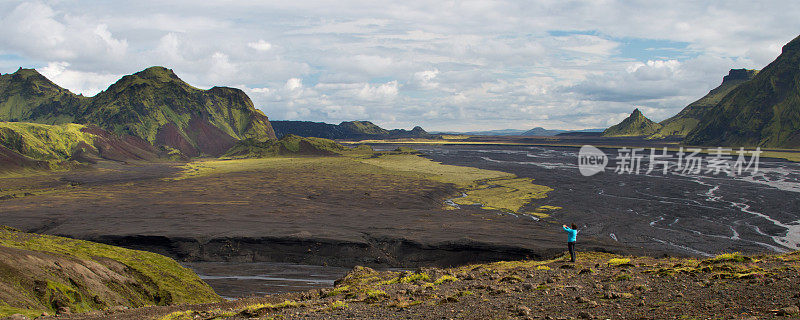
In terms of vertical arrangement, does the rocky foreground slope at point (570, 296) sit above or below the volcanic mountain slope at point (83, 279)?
above

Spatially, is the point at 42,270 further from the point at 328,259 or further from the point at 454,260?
the point at 454,260

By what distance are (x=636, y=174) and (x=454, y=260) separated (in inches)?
2958

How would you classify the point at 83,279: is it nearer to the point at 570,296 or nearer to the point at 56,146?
the point at 570,296

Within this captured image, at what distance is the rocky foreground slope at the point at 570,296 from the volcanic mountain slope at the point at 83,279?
485cm

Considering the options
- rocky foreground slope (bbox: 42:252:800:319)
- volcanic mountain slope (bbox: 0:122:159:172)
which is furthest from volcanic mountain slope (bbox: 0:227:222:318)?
volcanic mountain slope (bbox: 0:122:159:172)

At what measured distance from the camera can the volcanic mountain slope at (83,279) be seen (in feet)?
71.2

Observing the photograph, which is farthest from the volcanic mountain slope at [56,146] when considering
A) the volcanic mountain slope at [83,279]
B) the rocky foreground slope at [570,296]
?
the rocky foreground slope at [570,296]

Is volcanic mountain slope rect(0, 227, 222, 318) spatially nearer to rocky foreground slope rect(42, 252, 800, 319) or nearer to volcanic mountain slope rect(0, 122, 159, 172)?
rocky foreground slope rect(42, 252, 800, 319)

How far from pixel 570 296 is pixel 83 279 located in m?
24.6

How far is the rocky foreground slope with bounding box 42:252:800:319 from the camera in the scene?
12953mm

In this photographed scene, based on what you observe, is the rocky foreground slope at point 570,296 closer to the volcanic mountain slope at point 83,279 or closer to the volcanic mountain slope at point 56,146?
the volcanic mountain slope at point 83,279

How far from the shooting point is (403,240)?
138 ft

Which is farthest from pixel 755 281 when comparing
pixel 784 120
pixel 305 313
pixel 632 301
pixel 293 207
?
pixel 784 120

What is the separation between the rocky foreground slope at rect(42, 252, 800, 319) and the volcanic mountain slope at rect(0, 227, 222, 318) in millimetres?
4850
